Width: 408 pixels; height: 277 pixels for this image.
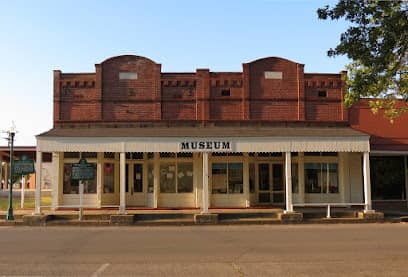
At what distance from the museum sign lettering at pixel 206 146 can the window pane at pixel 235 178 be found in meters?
3.35

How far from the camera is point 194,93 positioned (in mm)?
22750

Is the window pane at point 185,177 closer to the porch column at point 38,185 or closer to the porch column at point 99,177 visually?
the porch column at point 99,177

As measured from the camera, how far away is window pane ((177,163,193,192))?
22719 millimetres

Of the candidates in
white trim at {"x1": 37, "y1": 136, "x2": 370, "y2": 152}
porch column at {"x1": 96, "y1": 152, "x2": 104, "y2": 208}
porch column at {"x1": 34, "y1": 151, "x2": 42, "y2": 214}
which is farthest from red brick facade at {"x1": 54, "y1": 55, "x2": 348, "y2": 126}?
porch column at {"x1": 34, "y1": 151, "x2": 42, "y2": 214}

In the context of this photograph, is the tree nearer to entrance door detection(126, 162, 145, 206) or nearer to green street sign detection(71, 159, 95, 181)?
green street sign detection(71, 159, 95, 181)

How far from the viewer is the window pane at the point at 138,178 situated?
75.1 ft

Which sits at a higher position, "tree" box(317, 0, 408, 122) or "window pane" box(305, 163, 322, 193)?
"tree" box(317, 0, 408, 122)

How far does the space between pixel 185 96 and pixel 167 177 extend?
407 cm

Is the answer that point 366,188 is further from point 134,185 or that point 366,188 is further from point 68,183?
point 68,183

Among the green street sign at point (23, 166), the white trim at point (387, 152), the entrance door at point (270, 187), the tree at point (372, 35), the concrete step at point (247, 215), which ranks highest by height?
the tree at point (372, 35)

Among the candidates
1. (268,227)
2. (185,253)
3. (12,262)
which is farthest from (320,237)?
(12,262)

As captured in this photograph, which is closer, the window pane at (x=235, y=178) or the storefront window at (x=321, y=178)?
the window pane at (x=235, y=178)

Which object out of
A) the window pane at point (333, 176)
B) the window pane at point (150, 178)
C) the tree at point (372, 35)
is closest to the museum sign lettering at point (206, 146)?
the window pane at point (150, 178)

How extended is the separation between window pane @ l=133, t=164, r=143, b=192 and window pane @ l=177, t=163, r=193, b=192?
1847 mm
